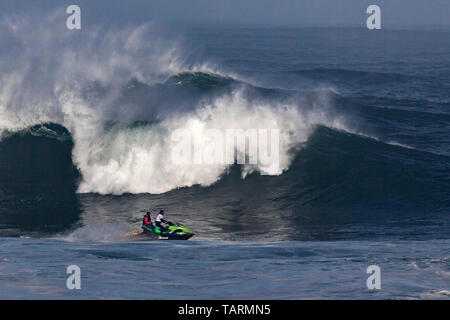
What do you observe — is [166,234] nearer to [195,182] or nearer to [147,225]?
[147,225]

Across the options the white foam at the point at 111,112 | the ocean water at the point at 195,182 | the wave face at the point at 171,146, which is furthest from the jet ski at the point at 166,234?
the white foam at the point at 111,112

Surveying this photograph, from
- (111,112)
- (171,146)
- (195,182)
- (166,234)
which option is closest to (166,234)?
(166,234)

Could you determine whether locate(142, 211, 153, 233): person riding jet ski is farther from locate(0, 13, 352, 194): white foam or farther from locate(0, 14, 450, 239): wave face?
locate(0, 13, 352, 194): white foam

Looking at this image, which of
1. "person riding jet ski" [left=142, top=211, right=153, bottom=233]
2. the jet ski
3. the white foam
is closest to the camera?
the jet ski

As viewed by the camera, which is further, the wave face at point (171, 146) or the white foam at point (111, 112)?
the white foam at point (111, 112)

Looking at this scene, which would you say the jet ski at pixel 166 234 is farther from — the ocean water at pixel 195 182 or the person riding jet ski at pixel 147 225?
the ocean water at pixel 195 182

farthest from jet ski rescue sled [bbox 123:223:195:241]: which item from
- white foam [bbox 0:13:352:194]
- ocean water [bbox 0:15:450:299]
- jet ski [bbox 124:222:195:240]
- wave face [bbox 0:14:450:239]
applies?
white foam [bbox 0:13:352:194]

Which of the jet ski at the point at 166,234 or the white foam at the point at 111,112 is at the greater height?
the white foam at the point at 111,112
